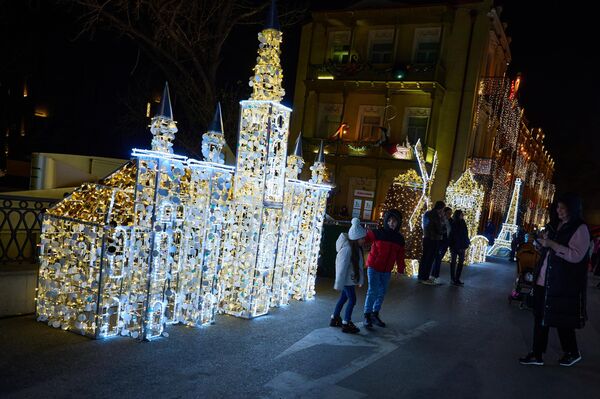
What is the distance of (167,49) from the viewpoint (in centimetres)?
1373

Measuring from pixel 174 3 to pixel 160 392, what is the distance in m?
10.8

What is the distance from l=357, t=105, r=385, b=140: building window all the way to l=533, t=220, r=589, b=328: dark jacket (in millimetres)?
18652

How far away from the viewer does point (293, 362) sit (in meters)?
5.01

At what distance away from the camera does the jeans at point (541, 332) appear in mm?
5562

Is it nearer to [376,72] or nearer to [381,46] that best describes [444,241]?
[376,72]

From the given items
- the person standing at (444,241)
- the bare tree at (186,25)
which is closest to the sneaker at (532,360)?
the person standing at (444,241)

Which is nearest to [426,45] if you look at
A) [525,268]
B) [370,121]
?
[370,121]

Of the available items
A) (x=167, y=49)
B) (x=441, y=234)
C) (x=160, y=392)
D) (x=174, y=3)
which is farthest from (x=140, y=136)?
(x=160, y=392)

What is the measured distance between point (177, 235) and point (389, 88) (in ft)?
63.3

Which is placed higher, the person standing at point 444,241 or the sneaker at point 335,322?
the person standing at point 444,241

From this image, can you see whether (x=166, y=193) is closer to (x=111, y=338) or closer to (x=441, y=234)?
(x=111, y=338)

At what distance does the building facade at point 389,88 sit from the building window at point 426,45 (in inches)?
2.0

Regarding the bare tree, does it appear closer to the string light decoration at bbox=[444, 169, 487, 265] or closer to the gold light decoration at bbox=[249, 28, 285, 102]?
the gold light decoration at bbox=[249, 28, 285, 102]

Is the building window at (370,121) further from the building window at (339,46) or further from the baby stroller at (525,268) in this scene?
the baby stroller at (525,268)
